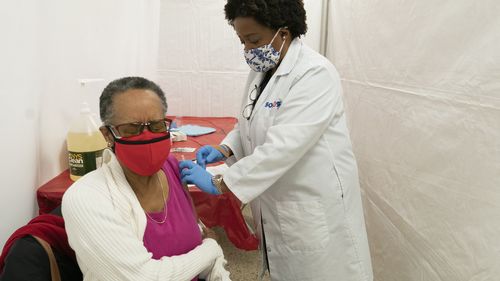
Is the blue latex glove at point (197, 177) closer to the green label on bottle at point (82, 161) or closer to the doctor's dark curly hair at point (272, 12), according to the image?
the green label on bottle at point (82, 161)

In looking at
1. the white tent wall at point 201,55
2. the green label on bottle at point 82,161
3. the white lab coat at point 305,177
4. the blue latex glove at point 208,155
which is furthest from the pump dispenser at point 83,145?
the white tent wall at point 201,55

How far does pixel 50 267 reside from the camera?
0.84 meters

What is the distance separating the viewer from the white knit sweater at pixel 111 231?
31.0 inches

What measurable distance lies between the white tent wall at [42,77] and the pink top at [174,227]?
48 centimetres

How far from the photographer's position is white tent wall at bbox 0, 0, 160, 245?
39.7 inches

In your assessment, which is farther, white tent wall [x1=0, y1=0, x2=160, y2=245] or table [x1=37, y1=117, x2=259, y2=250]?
table [x1=37, y1=117, x2=259, y2=250]

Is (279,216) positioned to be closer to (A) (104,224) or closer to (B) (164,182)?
(B) (164,182)

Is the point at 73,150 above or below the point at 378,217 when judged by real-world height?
above

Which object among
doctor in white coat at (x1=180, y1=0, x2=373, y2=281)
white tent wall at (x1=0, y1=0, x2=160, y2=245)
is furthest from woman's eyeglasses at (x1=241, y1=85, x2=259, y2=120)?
white tent wall at (x1=0, y1=0, x2=160, y2=245)

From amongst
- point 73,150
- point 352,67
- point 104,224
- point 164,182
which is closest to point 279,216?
point 164,182

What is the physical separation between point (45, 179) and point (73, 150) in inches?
6.0

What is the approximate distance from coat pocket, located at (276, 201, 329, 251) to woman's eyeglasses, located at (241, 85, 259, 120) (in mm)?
388

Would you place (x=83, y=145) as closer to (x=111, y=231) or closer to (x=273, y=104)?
(x=111, y=231)

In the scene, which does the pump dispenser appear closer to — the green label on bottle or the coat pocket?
the green label on bottle
